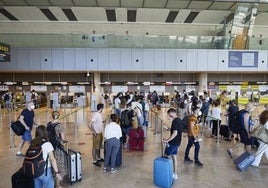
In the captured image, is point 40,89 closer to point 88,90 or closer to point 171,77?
point 88,90

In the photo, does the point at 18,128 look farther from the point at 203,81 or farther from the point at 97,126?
the point at 203,81

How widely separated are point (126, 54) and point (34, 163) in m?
17.4

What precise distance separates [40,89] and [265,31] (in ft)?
75.6

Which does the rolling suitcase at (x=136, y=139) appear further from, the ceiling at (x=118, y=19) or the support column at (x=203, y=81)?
the support column at (x=203, y=81)

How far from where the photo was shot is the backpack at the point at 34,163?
3383 mm

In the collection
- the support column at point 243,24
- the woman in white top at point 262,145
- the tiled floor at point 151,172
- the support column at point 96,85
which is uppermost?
the support column at point 243,24

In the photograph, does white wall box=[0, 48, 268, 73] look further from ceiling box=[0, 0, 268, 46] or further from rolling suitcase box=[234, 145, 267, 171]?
rolling suitcase box=[234, 145, 267, 171]

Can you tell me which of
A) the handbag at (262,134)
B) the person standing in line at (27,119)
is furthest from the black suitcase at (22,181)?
the handbag at (262,134)

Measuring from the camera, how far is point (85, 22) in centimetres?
2380

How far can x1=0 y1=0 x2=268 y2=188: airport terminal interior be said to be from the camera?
17219mm

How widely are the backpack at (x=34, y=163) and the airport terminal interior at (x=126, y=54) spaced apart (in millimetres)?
5820

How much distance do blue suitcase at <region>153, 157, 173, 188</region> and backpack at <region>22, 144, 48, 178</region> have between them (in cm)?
246

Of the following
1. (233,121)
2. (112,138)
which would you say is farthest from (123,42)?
(112,138)

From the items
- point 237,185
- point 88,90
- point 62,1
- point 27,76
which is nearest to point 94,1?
point 62,1
